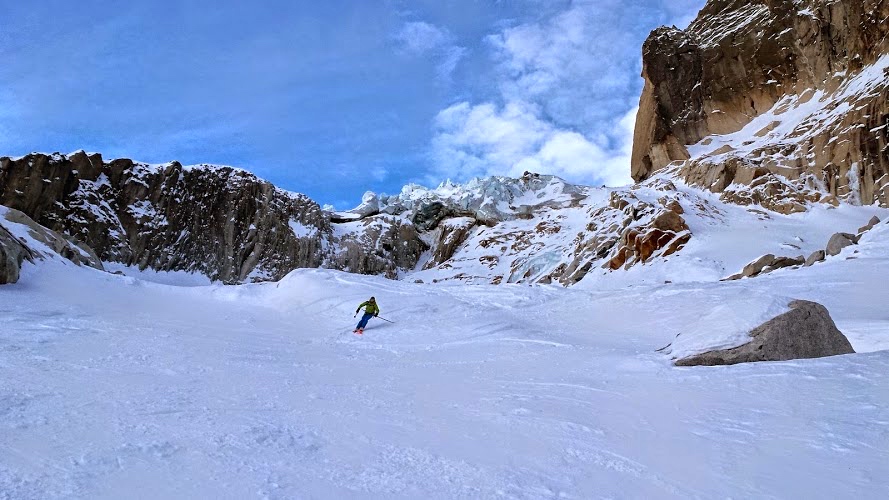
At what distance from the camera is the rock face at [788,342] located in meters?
9.15

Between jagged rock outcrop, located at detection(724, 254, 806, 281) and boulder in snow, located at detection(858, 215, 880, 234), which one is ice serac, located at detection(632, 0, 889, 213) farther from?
jagged rock outcrop, located at detection(724, 254, 806, 281)

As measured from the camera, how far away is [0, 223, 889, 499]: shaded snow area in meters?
4.35

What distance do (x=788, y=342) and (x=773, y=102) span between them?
8302cm

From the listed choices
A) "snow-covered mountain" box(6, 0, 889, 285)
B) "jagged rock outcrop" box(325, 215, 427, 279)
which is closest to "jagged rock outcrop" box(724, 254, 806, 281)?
"snow-covered mountain" box(6, 0, 889, 285)

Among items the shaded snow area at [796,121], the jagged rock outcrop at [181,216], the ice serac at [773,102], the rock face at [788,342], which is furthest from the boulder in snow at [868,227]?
the jagged rock outcrop at [181,216]

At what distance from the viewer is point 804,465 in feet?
15.7

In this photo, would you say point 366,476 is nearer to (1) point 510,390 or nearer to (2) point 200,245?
(1) point 510,390

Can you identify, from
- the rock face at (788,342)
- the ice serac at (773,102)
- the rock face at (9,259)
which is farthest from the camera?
the ice serac at (773,102)

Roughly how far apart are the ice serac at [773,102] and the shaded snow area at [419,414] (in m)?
46.7

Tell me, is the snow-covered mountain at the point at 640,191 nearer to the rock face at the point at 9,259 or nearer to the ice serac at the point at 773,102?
the ice serac at the point at 773,102

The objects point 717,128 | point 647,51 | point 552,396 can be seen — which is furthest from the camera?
point 647,51

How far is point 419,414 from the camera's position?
6.56 metres

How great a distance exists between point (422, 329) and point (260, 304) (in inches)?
359

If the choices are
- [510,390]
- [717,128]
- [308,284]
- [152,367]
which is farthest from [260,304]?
[717,128]
